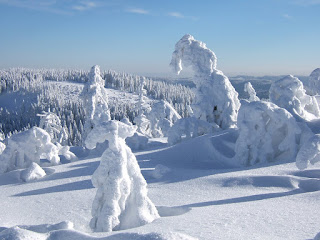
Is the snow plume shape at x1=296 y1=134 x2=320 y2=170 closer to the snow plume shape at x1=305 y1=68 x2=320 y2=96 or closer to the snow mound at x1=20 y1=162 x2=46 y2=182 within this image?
the snow mound at x1=20 y1=162 x2=46 y2=182

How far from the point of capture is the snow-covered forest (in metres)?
6.91

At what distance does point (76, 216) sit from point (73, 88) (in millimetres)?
131125

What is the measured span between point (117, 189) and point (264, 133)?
9.71m

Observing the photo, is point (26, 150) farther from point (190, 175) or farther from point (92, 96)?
point (92, 96)

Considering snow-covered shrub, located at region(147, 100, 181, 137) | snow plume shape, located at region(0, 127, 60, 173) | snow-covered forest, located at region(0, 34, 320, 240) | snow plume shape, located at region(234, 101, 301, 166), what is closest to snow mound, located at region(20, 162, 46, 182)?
snow-covered forest, located at region(0, 34, 320, 240)

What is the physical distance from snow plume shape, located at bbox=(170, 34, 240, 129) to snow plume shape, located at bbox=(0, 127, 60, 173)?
1040cm

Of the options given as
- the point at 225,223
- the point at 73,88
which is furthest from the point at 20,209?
the point at 73,88

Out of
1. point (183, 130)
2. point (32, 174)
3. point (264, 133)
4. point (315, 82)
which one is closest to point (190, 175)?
point (264, 133)

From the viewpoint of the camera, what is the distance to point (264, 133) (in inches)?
580

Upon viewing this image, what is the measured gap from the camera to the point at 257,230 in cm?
643

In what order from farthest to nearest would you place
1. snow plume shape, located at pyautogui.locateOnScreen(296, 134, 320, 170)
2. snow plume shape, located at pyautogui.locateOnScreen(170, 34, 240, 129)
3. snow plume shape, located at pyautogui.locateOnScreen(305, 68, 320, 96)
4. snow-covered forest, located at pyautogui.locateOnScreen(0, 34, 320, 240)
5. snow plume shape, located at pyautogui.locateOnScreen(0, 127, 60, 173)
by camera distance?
1. snow plume shape, located at pyautogui.locateOnScreen(305, 68, 320, 96)
2. snow plume shape, located at pyautogui.locateOnScreen(170, 34, 240, 129)
3. snow plume shape, located at pyautogui.locateOnScreen(0, 127, 60, 173)
4. snow plume shape, located at pyautogui.locateOnScreen(296, 134, 320, 170)
5. snow-covered forest, located at pyautogui.locateOnScreen(0, 34, 320, 240)

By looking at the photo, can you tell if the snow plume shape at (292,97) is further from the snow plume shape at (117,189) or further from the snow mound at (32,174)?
the snow mound at (32,174)

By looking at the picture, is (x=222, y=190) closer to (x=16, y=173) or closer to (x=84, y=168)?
(x=84, y=168)

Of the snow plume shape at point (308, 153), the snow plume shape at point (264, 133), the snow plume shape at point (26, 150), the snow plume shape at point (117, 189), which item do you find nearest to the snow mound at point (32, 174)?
the snow plume shape at point (26, 150)
